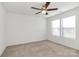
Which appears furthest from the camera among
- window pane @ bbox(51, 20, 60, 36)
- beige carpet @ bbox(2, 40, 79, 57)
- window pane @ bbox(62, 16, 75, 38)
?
window pane @ bbox(51, 20, 60, 36)

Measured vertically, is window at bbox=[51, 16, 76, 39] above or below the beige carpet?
above

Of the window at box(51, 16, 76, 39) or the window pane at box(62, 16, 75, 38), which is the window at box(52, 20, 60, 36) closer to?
the window at box(51, 16, 76, 39)

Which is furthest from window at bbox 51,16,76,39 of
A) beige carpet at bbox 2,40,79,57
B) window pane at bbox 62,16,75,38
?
beige carpet at bbox 2,40,79,57

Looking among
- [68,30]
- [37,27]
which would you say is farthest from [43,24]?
[68,30]

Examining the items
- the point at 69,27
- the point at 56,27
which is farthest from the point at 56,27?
the point at 69,27

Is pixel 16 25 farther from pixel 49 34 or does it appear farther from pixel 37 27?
pixel 49 34

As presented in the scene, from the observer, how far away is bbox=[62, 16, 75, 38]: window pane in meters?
4.10

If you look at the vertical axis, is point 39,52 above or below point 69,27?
below

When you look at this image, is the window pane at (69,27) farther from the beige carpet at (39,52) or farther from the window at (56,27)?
the beige carpet at (39,52)

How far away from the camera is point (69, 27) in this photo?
14.4ft

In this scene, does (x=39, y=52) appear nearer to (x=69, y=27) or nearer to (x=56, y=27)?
(x=69, y=27)

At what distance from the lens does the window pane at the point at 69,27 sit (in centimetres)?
410

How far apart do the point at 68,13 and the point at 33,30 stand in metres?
2.78

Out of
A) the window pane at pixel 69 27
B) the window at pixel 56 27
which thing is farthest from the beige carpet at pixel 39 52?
the window at pixel 56 27
